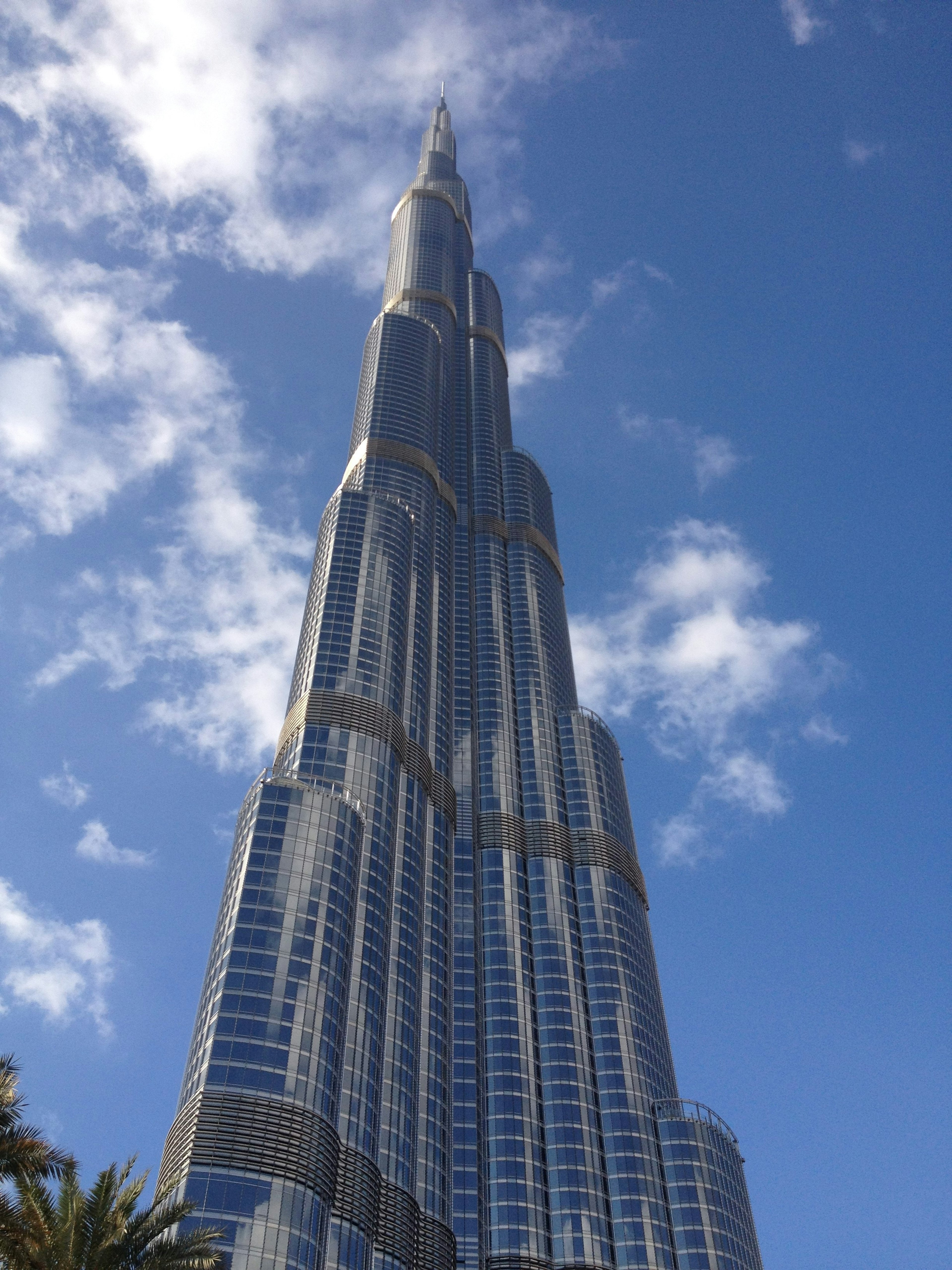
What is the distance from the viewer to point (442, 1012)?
143125 mm

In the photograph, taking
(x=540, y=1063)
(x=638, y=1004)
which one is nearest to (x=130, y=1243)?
(x=540, y=1063)

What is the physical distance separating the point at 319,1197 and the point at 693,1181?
54895 millimetres

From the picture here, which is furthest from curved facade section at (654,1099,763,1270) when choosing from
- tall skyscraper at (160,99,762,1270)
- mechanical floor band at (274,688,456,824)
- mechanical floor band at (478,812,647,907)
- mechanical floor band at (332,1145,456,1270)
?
mechanical floor band at (274,688,456,824)

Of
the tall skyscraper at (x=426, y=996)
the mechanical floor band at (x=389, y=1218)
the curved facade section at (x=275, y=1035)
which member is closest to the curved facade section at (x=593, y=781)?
the tall skyscraper at (x=426, y=996)

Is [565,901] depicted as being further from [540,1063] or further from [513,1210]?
[513,1210]

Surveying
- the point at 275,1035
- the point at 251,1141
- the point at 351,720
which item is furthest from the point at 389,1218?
the point at 351,720

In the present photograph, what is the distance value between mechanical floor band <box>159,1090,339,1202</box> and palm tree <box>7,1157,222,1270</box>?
5762 cm

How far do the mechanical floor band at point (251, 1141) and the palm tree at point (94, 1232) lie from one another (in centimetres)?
5762

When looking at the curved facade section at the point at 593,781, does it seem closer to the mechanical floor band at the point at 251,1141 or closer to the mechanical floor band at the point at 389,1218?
the mechanical floor band at the point at 389,1218

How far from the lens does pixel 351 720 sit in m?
152

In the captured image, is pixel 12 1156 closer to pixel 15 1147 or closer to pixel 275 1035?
pixel 15 1147

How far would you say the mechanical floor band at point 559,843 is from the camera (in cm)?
17325

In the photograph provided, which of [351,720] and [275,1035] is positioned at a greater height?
[351,720]

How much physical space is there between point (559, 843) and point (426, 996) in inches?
1593
